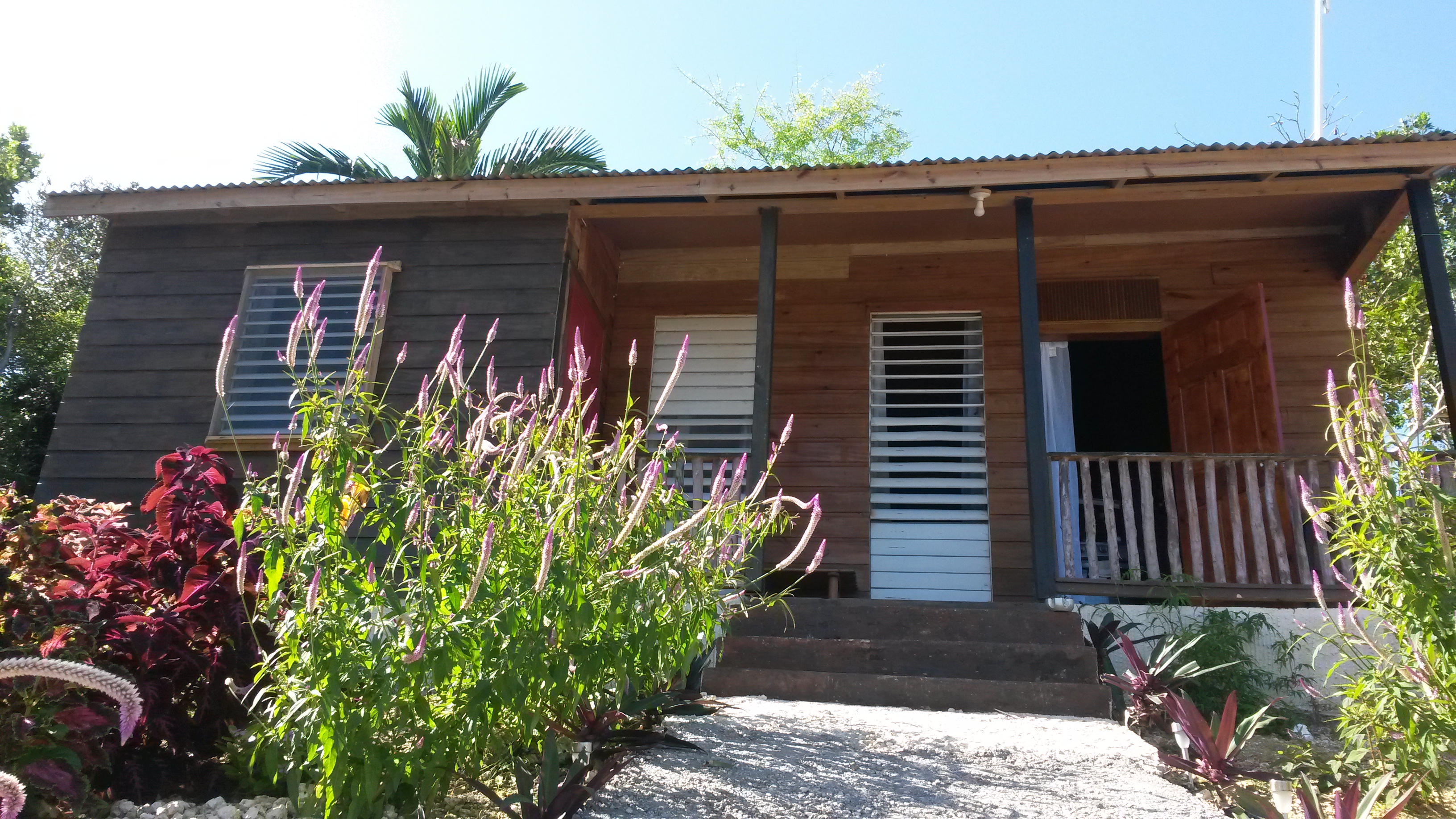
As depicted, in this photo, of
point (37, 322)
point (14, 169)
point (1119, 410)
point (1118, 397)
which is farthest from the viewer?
point (14, 169)

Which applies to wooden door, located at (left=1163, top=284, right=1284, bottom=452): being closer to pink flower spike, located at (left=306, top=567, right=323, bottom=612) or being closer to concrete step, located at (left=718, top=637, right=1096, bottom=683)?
concrete step, located at (left=718, top=637, right=1096, bottom=683)

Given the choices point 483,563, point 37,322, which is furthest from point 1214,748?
point 37,322

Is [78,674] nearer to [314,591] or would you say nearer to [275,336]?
[314,591]

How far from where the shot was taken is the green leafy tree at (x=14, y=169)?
787 inches

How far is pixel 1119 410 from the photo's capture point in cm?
1185

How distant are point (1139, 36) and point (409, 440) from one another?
1830cm

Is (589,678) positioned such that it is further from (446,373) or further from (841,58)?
(841,58)

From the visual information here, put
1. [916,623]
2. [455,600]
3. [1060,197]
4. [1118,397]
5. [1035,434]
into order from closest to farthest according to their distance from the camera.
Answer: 1. [455,600]
2. [916,623]
3. [1035,434]
4. [1060,197]
5. [1118,397]

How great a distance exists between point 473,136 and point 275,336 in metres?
9.02

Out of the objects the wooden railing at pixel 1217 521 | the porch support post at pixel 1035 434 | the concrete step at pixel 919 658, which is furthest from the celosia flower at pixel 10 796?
the wooden railing at pixel 1217 521

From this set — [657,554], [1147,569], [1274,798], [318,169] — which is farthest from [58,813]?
[318,169]

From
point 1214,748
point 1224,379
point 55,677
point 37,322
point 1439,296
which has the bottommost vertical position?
point 1214,748

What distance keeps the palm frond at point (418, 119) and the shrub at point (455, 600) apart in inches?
535

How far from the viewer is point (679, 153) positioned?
85.1 ft
